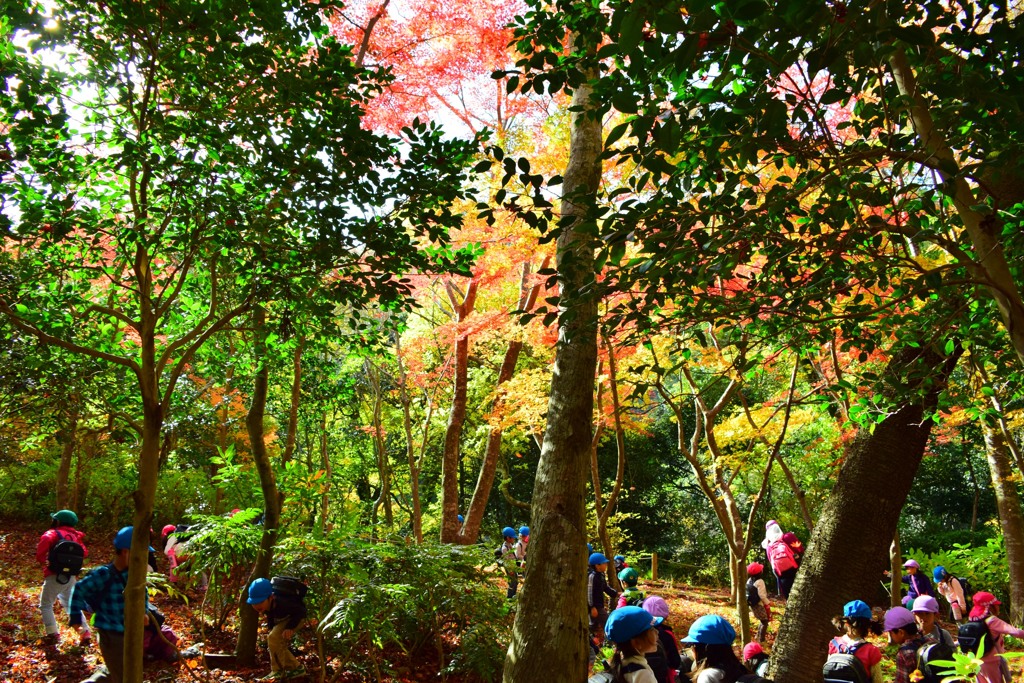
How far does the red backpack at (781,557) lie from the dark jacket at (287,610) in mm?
7999

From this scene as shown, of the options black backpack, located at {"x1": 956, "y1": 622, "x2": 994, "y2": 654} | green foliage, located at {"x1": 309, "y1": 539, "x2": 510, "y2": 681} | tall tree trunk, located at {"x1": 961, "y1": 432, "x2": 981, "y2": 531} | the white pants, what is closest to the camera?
black backpack, located at {"x1": 956, "y1": 622, "x2": 994, "y2": 654}

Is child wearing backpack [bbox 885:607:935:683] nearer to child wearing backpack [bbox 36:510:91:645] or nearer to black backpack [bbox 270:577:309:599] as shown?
black backpack [bbox 270:577:309:599]

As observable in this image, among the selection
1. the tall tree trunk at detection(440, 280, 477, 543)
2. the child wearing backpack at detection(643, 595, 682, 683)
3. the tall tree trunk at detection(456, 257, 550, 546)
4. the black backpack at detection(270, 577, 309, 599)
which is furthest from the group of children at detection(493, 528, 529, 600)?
the black backpack at detection(270, 577, 309, 599)

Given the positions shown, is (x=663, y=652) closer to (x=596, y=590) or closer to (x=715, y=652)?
(x=715, y=652)

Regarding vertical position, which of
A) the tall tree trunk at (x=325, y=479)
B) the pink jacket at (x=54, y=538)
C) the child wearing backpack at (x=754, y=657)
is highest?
the tall tree trunk at (x=325, y=479)

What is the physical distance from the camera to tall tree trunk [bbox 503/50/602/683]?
13.5 feet

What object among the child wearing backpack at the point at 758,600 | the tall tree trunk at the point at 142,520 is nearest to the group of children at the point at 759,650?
the tall tree trunk at the point at 142,520

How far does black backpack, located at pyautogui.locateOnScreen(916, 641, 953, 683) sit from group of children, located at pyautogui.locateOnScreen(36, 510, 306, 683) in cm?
479

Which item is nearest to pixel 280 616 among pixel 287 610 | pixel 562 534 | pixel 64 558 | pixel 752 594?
pixel 287 610

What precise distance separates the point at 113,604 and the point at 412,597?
2.33 m

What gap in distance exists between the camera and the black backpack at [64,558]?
708cm

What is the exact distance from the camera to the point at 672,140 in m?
2.04

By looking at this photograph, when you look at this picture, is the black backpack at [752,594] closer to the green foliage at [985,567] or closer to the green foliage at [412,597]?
the green foliage at [412,597]

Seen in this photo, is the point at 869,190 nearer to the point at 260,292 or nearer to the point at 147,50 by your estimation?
the point at 260,292
